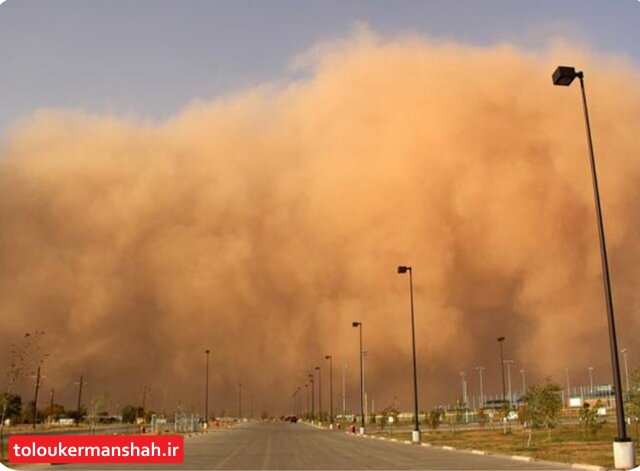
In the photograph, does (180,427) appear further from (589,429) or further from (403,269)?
(589,429)

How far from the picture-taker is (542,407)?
33281 mm

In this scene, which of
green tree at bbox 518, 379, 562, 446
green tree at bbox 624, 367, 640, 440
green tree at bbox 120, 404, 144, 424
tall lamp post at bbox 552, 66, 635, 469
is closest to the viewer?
tall lamp post at bbox 552, 66, 635, 469

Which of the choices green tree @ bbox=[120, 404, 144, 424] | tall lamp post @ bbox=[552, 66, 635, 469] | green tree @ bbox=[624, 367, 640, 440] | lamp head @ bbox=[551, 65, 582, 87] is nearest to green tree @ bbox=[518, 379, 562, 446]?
green tree @ bbox=[624, 367, 640, 440]

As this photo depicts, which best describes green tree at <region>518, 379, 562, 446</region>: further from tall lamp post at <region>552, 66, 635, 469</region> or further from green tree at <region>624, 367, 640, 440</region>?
tall lamp post at <region>552, 66, 635, 469</region>

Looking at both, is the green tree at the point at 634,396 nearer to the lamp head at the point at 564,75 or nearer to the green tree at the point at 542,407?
the green tree at the point at 542,407

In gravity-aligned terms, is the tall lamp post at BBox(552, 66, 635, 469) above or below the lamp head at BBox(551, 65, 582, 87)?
below

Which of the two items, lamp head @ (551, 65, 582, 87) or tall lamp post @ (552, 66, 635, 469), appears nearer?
tall lamp post @ (552, 66, 635, 469)

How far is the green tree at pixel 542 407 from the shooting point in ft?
Answer: 109

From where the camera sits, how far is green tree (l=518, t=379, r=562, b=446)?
3316 centimetres

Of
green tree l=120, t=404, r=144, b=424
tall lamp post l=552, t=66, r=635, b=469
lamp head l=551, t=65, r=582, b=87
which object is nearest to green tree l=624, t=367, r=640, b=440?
tall lamp post l=552, t=66, r=635, b=469

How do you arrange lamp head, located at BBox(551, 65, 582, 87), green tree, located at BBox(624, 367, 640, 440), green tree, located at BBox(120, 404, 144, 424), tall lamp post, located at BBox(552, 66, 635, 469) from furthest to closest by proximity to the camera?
green tree, located at BBox(120, 404, 144, 424) < green tree, located at BBox(624, 367, 640, 440) < lamp head, located at BBox(551, 65, 582, 87) < tall lamp post, located at BBox(552, 66, 635, 469)

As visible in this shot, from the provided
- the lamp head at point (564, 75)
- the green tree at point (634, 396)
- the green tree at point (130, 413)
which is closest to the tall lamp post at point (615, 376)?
the lamp head at point (564, 75)

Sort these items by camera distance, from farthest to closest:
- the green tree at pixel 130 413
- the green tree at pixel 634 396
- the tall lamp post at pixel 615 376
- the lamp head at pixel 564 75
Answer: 1. the green tree at pixel 130 413
2. the green tree at pixel 634 396
3. the lamp head at pixel 564 75
4. the tall lamp post at pixel 615 376

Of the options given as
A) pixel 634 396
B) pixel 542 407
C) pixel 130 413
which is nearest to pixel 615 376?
pixel 634 396
